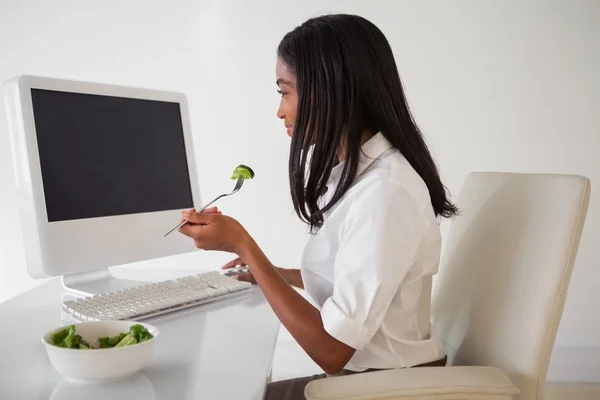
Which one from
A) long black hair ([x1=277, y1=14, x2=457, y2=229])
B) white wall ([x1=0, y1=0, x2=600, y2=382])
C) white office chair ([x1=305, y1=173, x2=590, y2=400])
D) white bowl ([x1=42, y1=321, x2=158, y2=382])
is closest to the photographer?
white bowl ([x1=42, y1=321, x2=158, y2=382])

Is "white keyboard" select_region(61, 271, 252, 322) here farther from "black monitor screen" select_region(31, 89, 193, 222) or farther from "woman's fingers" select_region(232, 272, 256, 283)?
"black monitor screen" select_region(31, 89, 193, 222)

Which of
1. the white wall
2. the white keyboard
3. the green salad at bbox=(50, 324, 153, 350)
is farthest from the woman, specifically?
the white wall

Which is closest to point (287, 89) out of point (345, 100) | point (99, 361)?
point (345, 100)

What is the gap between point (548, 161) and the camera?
270 cm

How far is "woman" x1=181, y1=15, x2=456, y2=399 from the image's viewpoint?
1.00 meters

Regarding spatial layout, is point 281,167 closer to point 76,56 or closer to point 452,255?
point 76,56

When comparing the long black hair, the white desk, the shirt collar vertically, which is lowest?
the white desk

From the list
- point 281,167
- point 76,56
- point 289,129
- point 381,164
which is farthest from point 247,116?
point 381,164

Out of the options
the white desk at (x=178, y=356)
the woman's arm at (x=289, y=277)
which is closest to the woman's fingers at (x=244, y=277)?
the woman's arm at (x=289, y=277)

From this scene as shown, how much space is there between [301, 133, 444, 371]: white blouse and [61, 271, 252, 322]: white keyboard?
21cm

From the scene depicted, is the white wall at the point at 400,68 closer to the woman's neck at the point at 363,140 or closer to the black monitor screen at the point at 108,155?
the black monitor screen at the point at 108,155

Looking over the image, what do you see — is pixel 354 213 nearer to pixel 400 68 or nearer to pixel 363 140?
pixel 363 140

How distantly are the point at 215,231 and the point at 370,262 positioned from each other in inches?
10.7

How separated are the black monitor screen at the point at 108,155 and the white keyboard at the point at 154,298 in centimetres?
20
